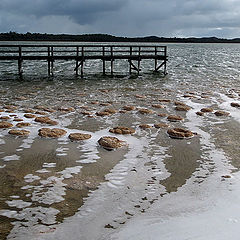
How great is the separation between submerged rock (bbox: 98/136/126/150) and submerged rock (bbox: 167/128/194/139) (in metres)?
1.66

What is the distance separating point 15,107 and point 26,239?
10.0 m

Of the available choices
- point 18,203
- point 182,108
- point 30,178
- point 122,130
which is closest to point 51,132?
point 122,130

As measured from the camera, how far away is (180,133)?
915cm

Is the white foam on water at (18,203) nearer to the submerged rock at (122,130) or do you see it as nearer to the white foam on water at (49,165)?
the white foam on water at (49,165)

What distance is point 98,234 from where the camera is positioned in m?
4.31

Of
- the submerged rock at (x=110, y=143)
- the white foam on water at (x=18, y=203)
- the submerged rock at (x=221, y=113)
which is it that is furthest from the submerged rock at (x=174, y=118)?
the white foam on water at (x=18, y=203)

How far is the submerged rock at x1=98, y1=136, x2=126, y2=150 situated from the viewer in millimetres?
8031

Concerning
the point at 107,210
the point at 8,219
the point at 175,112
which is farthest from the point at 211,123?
the point at 8,219

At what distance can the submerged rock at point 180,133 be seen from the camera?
9.10m

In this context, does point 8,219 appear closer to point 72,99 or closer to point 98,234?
point 98,234

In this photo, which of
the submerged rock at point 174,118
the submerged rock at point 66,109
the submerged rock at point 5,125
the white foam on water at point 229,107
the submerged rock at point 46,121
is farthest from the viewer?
the submerged rock at point 66,109

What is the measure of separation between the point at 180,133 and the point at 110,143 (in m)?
2.30

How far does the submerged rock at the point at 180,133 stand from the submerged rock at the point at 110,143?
1.66 meters

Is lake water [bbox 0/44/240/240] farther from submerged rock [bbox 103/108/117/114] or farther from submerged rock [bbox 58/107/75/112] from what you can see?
submerged rock [bbox 103/108/117/114]
